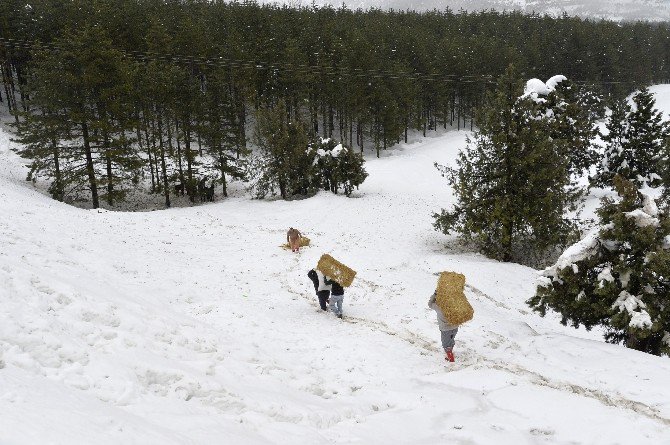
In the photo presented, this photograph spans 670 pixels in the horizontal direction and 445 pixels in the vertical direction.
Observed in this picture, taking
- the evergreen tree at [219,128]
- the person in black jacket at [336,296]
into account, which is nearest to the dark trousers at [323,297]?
the person in black jacket at [336,296]

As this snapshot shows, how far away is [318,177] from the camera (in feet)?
126

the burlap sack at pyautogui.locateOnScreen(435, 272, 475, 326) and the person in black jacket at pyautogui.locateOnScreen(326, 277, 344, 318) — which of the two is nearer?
the burlap sack at pyautogui.locateOnScreen(435, 272, 475, 326)

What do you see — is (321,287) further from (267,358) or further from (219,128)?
(219,128)

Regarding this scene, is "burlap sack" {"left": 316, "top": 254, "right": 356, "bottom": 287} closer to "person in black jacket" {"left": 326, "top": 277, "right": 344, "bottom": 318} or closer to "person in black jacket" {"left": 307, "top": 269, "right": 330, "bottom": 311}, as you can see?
"person in black jacket" {"left": 326, "top": 277, "right": 344, "bottom": 318}

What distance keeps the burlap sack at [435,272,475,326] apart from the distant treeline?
2697 centimetres

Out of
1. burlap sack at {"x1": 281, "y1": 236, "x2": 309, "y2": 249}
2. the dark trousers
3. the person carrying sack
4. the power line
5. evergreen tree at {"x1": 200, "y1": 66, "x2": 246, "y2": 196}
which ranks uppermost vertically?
the power line

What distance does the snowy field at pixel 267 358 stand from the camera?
696 centimetres

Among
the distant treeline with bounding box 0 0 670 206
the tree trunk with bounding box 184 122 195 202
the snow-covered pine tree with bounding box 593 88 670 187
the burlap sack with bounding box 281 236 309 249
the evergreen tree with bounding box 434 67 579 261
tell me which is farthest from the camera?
the tree trunk with bounding box 184 122 195 202

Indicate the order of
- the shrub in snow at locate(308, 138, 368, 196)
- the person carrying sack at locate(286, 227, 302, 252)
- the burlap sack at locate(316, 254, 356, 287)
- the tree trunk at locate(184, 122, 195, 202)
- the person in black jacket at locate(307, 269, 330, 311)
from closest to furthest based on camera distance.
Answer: the burlap sack at locate(316, 254, 356, 287) → the person in black jacket at locate(307, 269, 330, 311) → the person carrying sack at locate(286, 227, 302, 252) → the tree trunk at locate(184, 122, 195, 202) → the shrub in snow at locate(308, 138, 368, 196)

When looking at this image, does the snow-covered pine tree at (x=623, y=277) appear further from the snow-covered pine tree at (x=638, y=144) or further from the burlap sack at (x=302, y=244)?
the snow-covered pine tree at (x=638, y=144)

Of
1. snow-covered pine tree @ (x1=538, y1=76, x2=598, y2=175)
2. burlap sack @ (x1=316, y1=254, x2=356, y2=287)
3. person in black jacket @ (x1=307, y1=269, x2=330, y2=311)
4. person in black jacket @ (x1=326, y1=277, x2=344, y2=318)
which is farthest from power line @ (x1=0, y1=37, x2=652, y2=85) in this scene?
person in black jacket @ (x1=326, y1=277, x2=344, y2=318)

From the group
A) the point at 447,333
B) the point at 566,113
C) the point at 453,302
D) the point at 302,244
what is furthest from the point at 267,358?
the point at 566,113

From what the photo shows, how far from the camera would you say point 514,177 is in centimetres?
2228

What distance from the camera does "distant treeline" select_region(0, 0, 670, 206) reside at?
30.6 m
